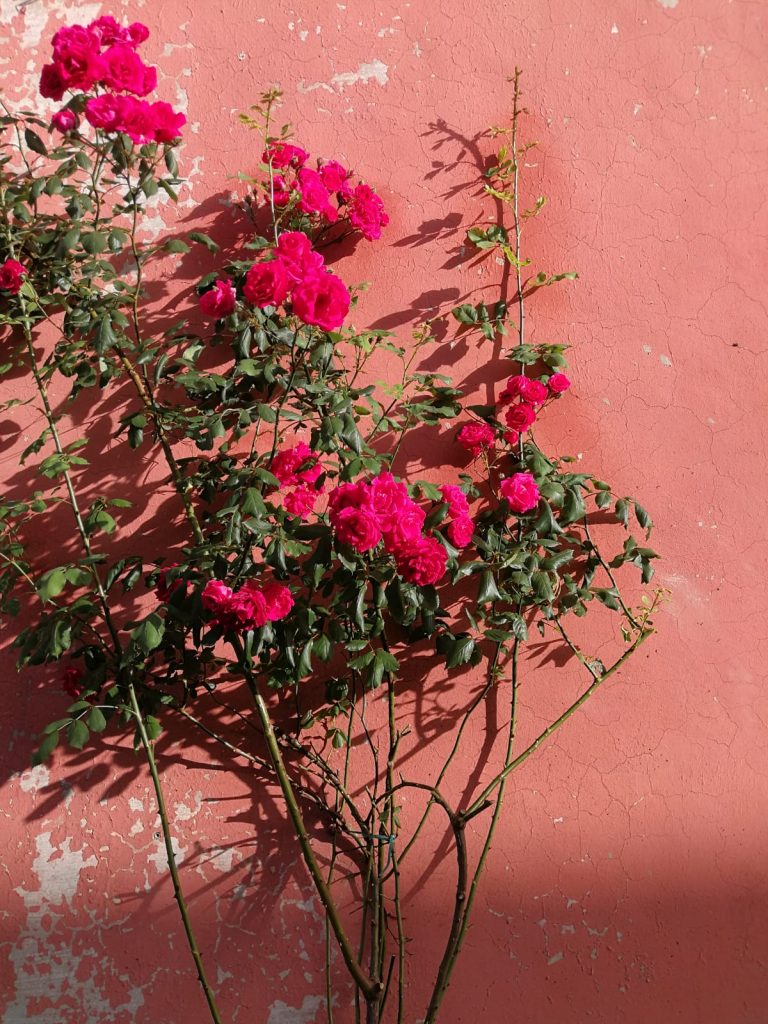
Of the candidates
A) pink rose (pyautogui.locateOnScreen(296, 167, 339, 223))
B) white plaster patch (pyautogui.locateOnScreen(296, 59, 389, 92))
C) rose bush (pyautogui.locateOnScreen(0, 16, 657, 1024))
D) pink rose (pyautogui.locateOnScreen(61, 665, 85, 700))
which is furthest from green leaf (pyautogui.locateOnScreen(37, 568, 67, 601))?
white plaster patch (pyautogui.locateOnScreen(296, 59, 389, 92))

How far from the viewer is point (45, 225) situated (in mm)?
2170

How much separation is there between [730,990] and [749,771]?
1.74 feet

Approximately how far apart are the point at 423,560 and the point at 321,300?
0.56m

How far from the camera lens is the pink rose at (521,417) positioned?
7.07ft

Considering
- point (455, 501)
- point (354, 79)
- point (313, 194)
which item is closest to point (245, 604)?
point (455, 501)

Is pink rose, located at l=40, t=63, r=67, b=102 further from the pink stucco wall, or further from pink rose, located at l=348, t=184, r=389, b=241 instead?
pink rose, located at l=348, t=184, r=389, b=241

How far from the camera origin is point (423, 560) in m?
1.75

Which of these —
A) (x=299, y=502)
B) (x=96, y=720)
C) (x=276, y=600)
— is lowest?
(x=96, y=720)

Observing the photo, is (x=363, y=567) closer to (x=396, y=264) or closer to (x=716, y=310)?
(x=396, y=264)

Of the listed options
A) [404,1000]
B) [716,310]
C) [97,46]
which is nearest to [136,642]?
[404,1000]

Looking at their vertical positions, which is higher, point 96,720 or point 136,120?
point 136,120

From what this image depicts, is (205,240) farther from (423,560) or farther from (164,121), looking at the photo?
(423,560)

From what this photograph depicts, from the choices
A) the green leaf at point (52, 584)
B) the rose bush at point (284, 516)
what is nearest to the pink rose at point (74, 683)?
the rose bush at point (284, 516)

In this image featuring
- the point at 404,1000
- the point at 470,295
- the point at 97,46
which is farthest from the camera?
the point at 470,295
